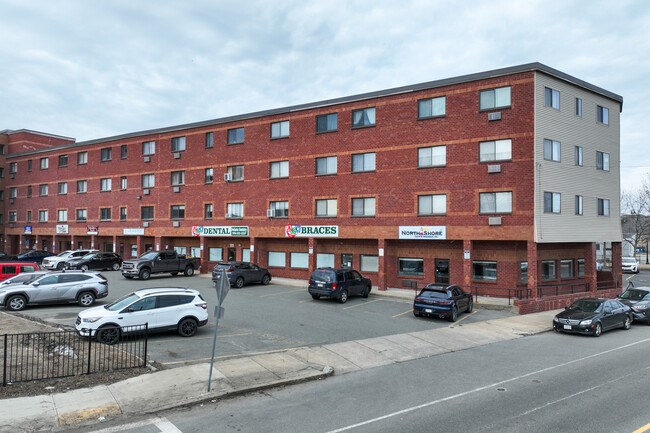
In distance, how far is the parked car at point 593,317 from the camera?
59.1 ft

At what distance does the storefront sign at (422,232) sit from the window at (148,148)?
25.0 metres

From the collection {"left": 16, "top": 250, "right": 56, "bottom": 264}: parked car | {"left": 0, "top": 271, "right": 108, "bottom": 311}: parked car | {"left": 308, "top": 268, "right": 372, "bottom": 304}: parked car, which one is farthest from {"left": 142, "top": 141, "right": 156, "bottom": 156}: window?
{"left": 308, "top": 268, "right": 372, "bottom": 304}: parked car

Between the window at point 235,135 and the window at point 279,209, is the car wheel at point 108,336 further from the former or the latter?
the window at point 235,135

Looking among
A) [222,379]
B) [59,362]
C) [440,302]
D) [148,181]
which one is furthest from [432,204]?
[148,181]

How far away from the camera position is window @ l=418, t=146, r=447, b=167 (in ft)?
90.5

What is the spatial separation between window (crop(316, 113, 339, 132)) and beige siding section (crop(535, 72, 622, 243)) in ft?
42.0

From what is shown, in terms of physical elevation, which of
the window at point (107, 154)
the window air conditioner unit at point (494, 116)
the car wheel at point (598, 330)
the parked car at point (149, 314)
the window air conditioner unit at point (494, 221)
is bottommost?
the car wheel at point (598, 330)

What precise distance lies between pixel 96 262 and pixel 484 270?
96.7 ft

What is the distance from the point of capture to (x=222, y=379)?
10.8 meters

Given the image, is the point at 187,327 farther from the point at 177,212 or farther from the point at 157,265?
the point at 177,212

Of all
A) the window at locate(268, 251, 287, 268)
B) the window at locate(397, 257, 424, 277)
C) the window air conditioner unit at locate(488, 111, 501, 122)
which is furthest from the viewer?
the window at locate(268, 251, 287, 268)

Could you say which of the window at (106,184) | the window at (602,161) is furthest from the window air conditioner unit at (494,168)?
the window at (106,184)

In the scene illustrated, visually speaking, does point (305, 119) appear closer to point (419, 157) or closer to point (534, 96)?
point (419, 157)

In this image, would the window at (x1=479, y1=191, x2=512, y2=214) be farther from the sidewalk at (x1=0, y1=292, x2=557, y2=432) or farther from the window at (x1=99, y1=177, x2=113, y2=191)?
the window at (x1=99, y1=177, x2=113, y2=191)
